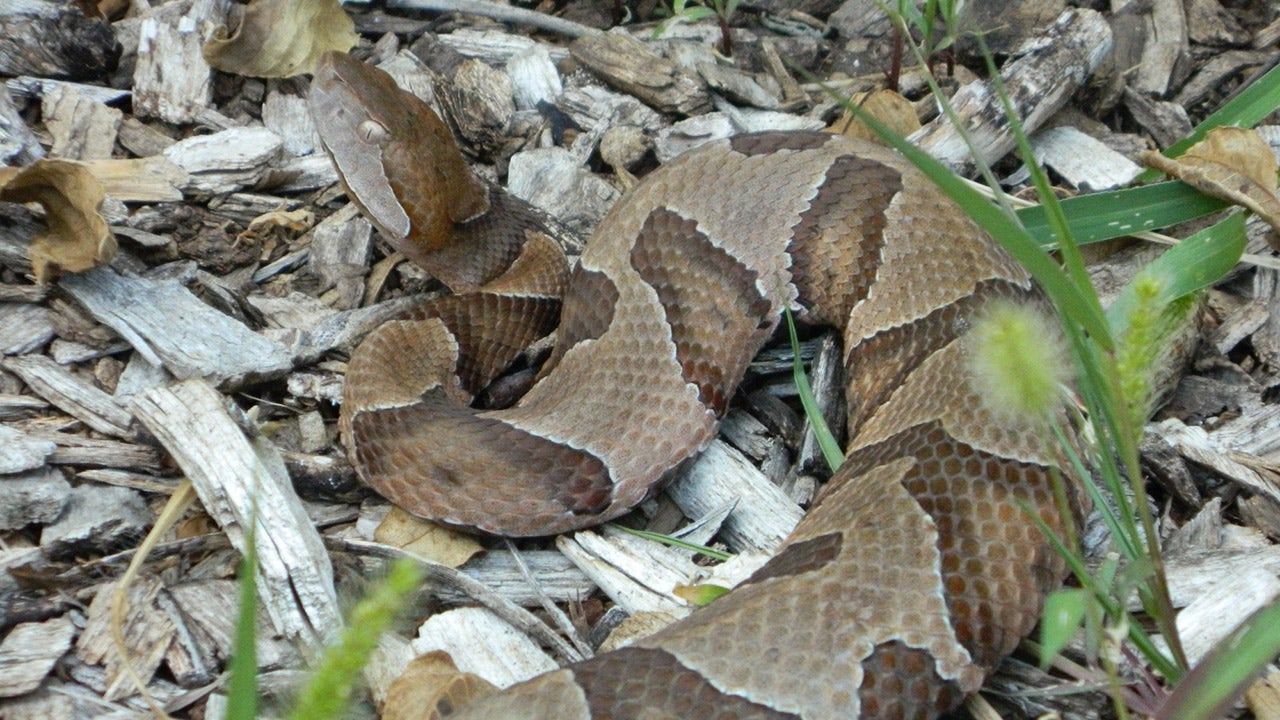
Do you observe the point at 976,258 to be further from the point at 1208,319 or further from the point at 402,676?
the point at 402,676

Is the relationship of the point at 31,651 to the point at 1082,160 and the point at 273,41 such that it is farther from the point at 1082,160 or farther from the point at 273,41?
the point at 1082,160

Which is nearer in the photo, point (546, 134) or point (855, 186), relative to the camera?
Answer: point (855, 186)

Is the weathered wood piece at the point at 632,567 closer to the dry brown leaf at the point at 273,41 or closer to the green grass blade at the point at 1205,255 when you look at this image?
the green grass blade at the point at 1205,255

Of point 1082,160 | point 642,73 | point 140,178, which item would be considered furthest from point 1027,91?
point 140,178

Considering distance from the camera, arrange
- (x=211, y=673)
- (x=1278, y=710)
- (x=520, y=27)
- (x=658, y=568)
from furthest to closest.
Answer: (x=520, y=27) < (x=658, y=568) < (x=211, y=673) < (x=1278, y=710)

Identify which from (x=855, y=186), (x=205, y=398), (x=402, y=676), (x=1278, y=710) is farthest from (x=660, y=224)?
(x=1278, y=710)
